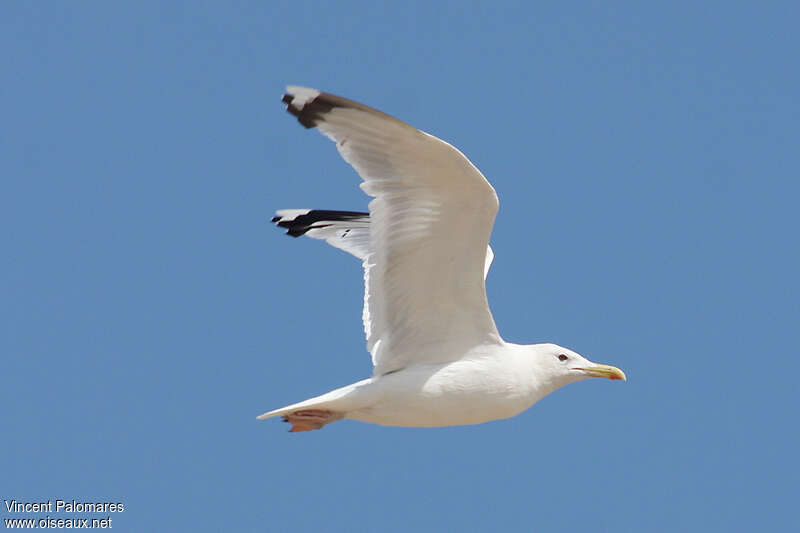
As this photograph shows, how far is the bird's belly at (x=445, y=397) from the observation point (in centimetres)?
Result: 972

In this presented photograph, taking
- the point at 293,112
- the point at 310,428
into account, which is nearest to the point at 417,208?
the point at 293,112

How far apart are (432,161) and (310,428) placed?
2.34 meters

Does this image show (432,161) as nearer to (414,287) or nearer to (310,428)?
(414,287)

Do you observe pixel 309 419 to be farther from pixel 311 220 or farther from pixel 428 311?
pixel 311 220

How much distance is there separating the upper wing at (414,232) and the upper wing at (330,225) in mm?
1097

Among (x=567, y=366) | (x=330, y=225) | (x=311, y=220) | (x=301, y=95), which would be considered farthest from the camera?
(x=311, y=220)

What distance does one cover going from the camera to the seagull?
8812 mm

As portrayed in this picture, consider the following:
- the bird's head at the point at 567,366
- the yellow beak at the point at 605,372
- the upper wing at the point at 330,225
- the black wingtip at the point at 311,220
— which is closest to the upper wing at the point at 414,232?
the bird's head at the point at 567,366

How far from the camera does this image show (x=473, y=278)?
374 inches

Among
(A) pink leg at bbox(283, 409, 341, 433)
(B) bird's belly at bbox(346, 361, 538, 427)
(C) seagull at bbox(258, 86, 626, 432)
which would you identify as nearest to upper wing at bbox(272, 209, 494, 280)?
(C) seagull at bbox(258, 86, 626, 432)

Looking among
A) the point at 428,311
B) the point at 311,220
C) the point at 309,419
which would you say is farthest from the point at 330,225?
the point at 309,419

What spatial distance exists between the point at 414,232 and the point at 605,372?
2219 millimetres

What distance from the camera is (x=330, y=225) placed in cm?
1192

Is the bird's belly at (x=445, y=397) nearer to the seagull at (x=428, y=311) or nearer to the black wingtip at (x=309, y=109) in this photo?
the seagull at (x=428, y=311)
